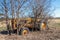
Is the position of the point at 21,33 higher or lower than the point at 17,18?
lower

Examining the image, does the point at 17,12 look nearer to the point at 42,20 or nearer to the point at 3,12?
the point at 3,12

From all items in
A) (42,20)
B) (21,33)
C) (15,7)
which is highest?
(15,7)

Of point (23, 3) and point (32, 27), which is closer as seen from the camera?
point (23, 3)

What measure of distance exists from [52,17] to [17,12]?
22.4 ft

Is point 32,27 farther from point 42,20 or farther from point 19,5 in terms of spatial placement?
point 19,5

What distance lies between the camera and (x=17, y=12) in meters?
12.3

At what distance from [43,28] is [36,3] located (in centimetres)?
326

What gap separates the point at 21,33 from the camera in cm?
1403

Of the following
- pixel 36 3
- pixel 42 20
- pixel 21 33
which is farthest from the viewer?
pixel 42 20

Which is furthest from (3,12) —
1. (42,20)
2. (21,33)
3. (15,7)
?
(42,20)

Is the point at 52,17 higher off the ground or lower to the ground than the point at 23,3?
lower

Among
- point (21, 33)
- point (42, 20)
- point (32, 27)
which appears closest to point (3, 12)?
point (21, 33)

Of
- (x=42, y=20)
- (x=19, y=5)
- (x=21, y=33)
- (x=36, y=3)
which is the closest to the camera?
(x=19, y=5)

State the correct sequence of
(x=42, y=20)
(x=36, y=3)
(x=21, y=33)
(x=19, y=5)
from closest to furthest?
(x=19, y=5) < (x=21, y=33) < (x=36, y=3) < (x=42, y=20)
